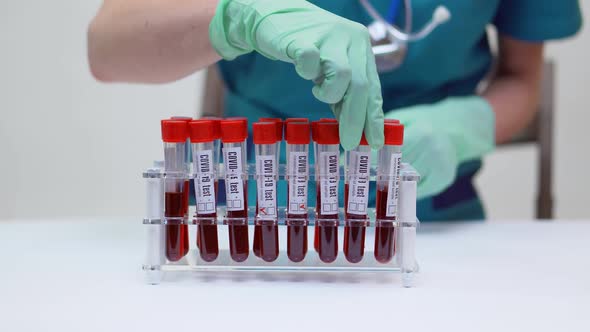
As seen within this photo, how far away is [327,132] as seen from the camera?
0.75m

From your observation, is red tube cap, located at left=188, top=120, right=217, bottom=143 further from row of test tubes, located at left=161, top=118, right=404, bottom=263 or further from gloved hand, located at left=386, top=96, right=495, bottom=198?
gloved hand, located at left=386, top=96, right=495, bottom=198

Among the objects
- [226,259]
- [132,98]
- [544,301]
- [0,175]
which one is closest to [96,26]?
[226,259]

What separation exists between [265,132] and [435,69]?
526mm

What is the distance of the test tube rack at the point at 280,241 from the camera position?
2.49ft

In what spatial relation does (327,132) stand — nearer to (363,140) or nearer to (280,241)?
(363,140)

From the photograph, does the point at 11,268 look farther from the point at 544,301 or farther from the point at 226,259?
the point at 544,301

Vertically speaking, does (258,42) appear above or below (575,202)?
above

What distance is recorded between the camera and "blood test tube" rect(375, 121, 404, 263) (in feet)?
2.49

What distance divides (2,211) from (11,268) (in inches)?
51.0

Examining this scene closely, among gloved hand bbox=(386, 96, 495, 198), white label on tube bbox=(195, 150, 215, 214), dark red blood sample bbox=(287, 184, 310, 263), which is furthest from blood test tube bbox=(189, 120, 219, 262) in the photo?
gloved hand bbox=(386, 96, 495, 198)

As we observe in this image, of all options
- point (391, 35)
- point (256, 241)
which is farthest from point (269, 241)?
point (391, 35)

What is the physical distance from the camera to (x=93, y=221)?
1.14 metres

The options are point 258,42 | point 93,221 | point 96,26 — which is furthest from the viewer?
point 93,221

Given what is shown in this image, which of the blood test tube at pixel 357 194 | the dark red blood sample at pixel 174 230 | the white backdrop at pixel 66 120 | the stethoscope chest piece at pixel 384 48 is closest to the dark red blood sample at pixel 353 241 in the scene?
the blood test tube at pixel 357 194
